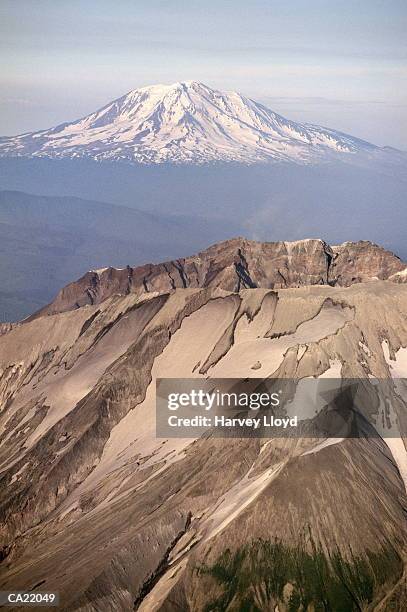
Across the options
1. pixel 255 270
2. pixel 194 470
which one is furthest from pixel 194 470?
pixel 255 270

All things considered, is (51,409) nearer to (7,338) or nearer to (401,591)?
(7,338)

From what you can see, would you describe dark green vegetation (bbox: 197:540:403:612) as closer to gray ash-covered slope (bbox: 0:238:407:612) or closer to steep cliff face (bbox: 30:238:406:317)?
gray ash-covered slope (bbox: 0:238:407:612)

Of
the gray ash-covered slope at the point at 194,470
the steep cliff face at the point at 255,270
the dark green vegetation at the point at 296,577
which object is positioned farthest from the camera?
the steep cliff face at the point at 255,270

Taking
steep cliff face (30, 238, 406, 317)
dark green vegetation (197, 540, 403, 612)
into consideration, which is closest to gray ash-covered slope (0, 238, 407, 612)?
dark green vegetation (197, 540, 403, 612)

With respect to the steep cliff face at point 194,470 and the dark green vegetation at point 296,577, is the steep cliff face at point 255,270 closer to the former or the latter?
the steep cliff face at point 194,470

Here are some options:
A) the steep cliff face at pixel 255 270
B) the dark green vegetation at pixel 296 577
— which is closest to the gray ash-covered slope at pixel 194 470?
the dark green vegetation at pixel 296 577

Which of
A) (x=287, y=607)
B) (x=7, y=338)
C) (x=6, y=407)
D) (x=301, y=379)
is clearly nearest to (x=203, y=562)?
(x=287, y=607)
